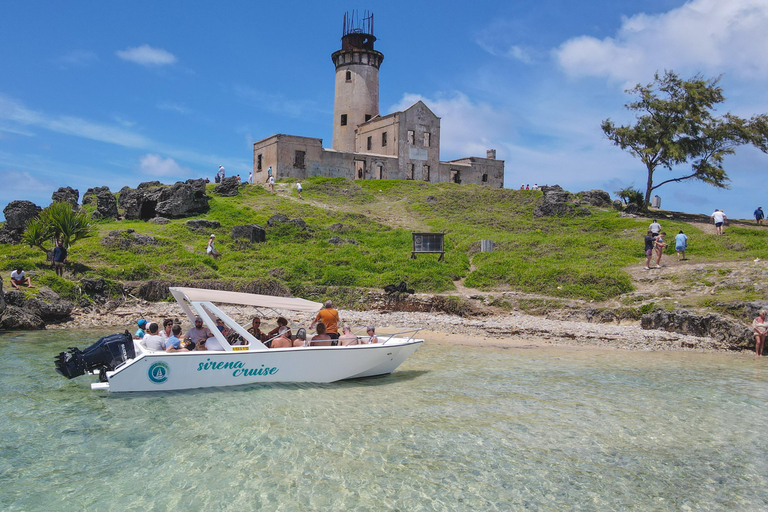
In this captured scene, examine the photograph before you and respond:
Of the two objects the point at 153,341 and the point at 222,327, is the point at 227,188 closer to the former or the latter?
the point at 222,327

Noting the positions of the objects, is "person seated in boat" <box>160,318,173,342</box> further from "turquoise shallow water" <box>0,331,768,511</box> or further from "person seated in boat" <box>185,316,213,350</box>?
"turquoise shallow water" <box>0,331,768,511</box>

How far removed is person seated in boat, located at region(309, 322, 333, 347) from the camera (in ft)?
44.3

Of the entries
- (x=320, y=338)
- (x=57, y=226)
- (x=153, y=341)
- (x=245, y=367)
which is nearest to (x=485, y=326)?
(x=320, y=338)

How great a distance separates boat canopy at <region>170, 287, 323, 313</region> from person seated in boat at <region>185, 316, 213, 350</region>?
69 cm

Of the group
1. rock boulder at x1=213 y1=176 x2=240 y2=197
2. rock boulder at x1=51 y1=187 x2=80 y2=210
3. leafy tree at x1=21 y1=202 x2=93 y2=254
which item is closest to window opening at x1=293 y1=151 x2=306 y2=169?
rock boulder at x1=213 y1=176 x2=240 y2=197

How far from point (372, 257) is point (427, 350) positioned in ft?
45.9

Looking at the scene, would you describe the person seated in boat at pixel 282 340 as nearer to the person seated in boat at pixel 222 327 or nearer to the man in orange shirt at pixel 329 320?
the man in orange shirt at pixel 329 320

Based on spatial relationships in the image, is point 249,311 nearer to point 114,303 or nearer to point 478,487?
point 114,303

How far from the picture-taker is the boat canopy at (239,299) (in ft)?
42.8

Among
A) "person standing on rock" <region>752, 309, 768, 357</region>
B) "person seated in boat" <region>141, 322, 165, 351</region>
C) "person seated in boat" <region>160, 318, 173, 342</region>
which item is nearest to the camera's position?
"person seated in boat" <region>141, 322, 165, 351</region>

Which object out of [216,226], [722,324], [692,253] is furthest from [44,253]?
[692,253]

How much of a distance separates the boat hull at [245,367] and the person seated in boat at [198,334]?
989 mm

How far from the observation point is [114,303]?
23750 mm

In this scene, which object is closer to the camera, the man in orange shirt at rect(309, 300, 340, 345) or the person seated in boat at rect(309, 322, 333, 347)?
the person seated in boat at rect(309, 322, 333, 347)
